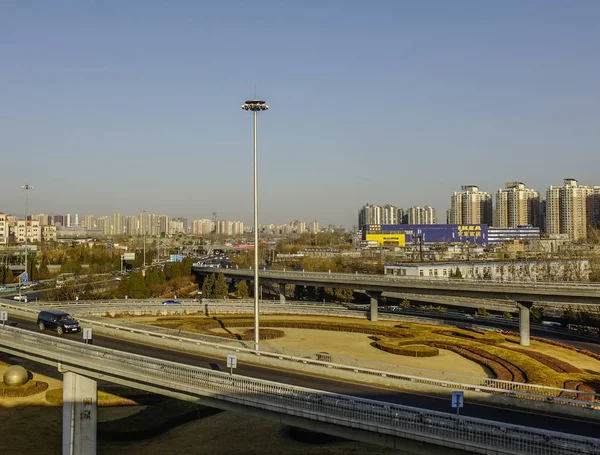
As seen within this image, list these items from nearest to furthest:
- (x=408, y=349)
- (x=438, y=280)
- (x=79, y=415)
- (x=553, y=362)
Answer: (x=79, y=415), (x=553, y=362), (x=408, y=349), (x=438, y=280)

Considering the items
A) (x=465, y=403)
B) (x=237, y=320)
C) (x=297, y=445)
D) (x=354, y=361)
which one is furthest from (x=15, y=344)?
(x=237, y=320)

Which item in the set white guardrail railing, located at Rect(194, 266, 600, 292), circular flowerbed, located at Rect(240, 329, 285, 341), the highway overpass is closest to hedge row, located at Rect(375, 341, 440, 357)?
the highway overpass

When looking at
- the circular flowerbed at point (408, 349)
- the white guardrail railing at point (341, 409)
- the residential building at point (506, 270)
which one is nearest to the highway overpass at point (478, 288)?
the circular flowerbed at point (408, 349)

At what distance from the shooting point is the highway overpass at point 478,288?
5634cm

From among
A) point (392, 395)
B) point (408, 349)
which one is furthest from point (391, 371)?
point (408, 349)

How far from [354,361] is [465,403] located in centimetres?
1112

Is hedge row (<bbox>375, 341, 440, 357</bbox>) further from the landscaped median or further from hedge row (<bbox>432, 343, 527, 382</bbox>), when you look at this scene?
hedge row (<bbox>432, 343, 527, 382</bbox>)

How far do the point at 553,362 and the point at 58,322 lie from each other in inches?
1662

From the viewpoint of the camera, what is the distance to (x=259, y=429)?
35875 millimetres

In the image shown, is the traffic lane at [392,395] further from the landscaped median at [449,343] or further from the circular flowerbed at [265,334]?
the circular flowerbed at [265,334]

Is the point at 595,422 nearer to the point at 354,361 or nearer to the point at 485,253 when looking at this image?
the point at 354,361

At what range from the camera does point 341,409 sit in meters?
23.0

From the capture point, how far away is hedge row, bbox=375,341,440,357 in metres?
52.6

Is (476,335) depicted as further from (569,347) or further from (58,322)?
(58,322)
